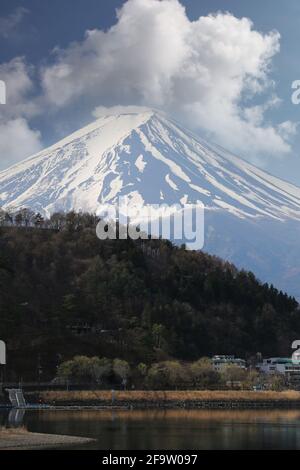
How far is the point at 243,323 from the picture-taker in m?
108

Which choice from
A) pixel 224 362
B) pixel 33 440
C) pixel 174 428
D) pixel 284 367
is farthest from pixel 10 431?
pixel 284 367

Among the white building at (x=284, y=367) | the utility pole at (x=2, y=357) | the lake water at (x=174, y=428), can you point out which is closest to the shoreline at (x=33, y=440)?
the lake water at (x=174, y=428)

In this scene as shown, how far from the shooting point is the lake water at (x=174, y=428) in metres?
44.4

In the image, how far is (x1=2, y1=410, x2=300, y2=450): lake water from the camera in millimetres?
44406

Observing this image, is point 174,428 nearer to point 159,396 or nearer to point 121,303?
point 159,396

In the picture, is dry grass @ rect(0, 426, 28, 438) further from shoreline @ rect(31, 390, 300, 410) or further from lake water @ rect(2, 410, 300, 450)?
→ shoreline @ rect(31, 390, 300, 410)

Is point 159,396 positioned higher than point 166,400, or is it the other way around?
point 159,396

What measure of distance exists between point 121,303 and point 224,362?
1281 centimetres

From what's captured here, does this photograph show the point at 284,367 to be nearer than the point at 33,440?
No

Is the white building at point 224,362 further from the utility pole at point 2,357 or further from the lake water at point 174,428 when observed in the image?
the lake water at point 174,428

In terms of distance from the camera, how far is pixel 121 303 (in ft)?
333

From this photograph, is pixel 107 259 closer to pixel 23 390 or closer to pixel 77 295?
pixel 77 295

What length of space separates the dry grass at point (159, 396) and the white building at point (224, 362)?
7295mm
